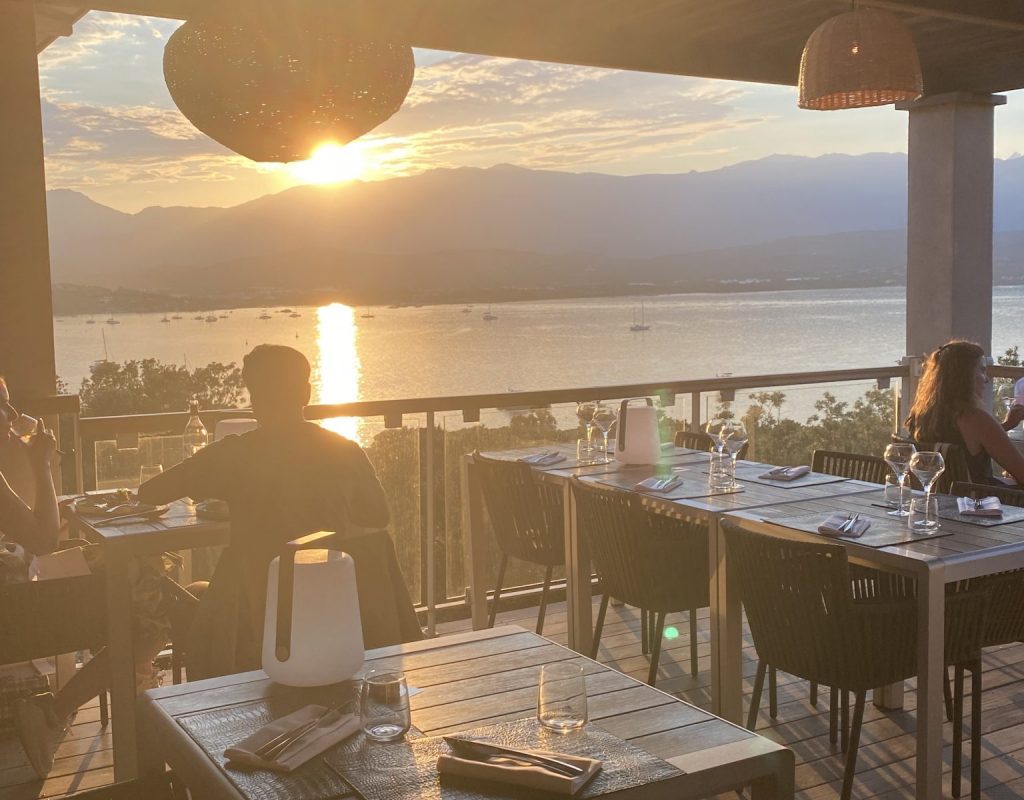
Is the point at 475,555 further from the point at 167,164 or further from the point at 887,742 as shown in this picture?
the point at 167,164

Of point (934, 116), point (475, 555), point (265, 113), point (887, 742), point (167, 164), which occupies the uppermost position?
point (167, 164)

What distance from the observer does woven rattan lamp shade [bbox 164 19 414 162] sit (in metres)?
2.26

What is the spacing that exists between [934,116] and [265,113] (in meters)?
6.18

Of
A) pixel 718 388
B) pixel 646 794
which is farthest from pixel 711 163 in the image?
pixel 646 794

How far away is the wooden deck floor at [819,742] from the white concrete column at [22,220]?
5.28 feet

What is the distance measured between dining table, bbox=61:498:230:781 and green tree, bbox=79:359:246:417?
11274 mm

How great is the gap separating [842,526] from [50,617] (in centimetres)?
242

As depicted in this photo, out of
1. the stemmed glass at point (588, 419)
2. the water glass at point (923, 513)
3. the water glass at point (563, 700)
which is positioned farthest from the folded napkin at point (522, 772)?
the stemmed glass at point (588, 419)

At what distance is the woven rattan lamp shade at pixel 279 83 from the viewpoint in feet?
7.41

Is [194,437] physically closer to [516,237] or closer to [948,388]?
[948,388]

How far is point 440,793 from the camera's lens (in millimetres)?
1459

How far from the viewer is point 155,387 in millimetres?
24141

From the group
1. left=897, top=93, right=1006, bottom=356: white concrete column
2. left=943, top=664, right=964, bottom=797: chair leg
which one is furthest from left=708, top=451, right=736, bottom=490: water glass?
left=897, top=93, right=1006, bottom=356: white concrete column

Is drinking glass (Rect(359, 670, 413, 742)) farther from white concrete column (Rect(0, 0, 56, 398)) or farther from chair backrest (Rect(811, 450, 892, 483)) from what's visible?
white concrete column (Rect(0, 0, 56, 398))
